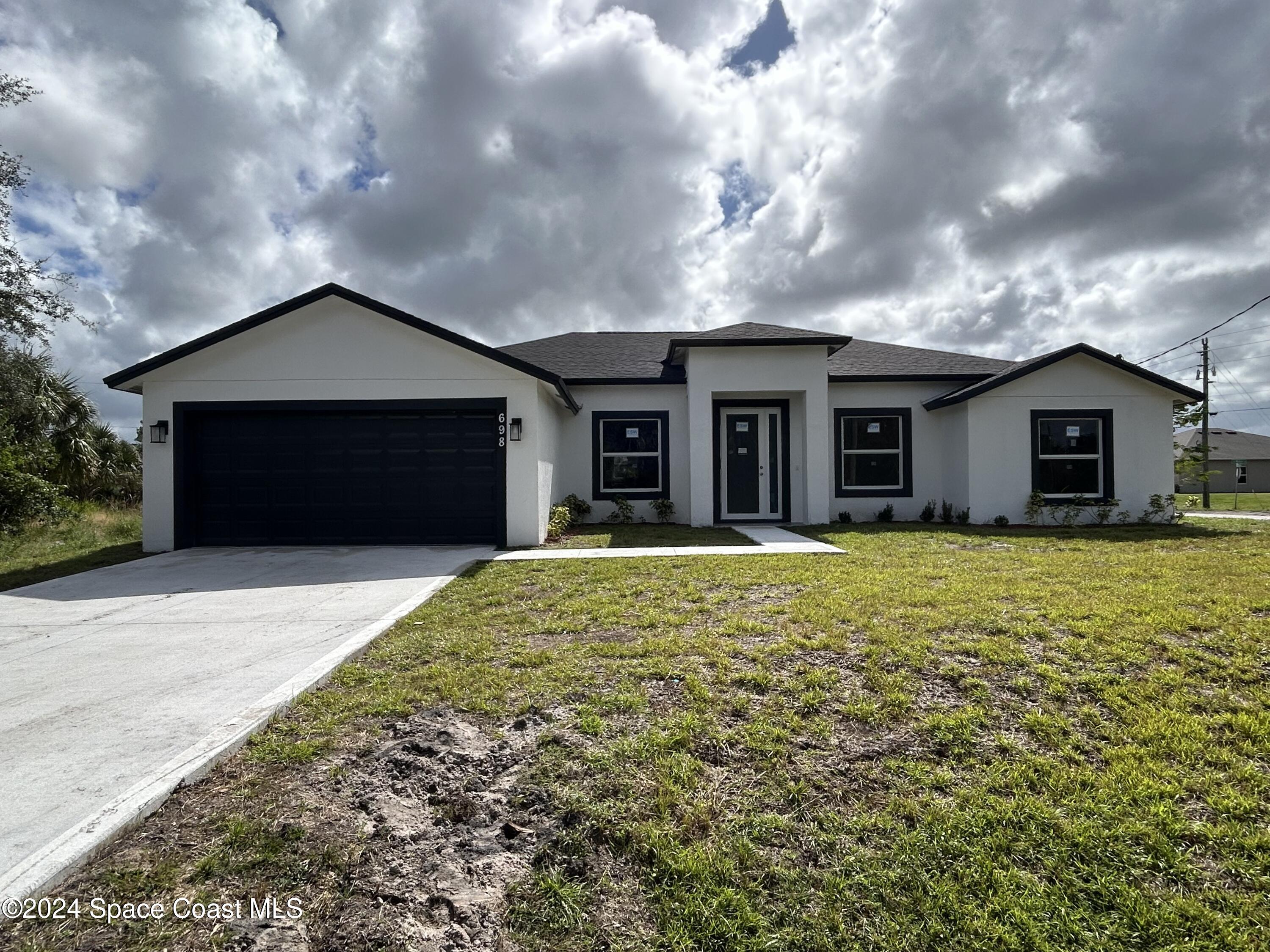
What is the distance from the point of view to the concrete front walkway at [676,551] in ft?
28.1

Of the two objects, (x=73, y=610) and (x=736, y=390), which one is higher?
(x=736, y=390)

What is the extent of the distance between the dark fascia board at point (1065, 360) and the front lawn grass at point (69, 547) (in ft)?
53.1

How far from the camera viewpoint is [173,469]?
32.3 feet

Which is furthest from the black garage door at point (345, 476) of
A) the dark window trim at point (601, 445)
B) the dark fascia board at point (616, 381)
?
the dark window trim at point (601, 445)

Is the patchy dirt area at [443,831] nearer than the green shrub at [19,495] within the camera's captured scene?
Yes

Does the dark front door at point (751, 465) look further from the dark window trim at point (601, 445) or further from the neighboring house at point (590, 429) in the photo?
the dark window trim at point (601, 445)

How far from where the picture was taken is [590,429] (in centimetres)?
1357

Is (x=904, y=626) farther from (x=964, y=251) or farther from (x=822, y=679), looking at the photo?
(x=964, y=251)

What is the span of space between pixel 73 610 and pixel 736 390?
10879mm

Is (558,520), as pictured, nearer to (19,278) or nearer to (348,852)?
(348,852)

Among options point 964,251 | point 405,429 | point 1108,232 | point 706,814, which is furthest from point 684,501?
point 1108,232

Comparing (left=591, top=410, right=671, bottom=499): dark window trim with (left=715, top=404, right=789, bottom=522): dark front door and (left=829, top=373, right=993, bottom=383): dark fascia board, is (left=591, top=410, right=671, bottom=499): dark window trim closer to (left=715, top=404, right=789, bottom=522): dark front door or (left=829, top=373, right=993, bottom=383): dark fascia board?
Result: (left=715, top=404, right=789, bottom=522): dark front door

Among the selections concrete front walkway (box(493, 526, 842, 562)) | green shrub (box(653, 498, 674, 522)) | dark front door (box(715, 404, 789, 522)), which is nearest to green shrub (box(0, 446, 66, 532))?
concrete front walkway (box(493, 526, 842, 562))

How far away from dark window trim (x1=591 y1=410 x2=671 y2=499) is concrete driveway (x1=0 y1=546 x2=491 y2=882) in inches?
210
